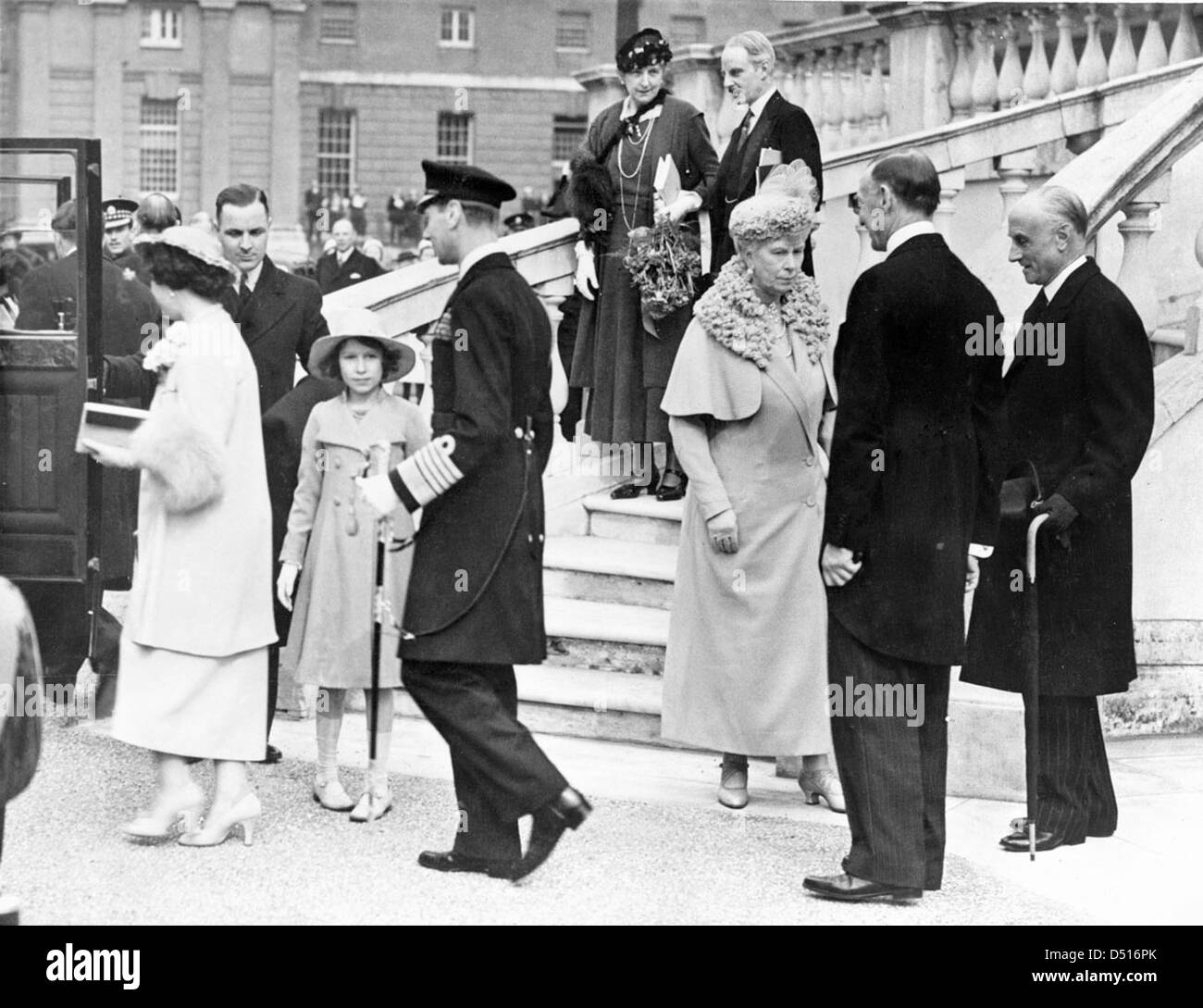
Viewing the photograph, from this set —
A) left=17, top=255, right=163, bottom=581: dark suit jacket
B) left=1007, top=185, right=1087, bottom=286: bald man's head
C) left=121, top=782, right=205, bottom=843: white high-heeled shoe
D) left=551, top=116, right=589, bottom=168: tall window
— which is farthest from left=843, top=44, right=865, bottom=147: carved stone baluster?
left=551, top=116, right=589, bottom=168: tall window

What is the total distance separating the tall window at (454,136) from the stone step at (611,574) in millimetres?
23450

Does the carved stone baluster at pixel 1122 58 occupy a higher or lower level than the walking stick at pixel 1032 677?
higher

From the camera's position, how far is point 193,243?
6.18 meters

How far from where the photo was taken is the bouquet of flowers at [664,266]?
8.65 meters

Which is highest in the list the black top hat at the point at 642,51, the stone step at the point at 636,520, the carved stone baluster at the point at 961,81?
the carved stone baluster at the point at 961,81

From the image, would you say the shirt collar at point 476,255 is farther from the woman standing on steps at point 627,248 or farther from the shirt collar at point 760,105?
the woman standing on steps at point 627,248

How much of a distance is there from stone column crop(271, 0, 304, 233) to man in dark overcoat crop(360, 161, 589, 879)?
98.3 feet

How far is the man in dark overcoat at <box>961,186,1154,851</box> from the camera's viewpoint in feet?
20.6

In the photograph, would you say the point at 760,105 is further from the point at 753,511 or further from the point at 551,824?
the point at 551,824

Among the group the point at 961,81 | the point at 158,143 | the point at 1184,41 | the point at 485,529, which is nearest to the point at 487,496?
the point at 485,529

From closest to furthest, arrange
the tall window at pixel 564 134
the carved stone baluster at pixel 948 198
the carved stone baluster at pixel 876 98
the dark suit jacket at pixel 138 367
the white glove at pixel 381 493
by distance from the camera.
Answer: the white glove at pixel 381 493 → the dark suit jacket at pixel 138 367 → the carved stone baluster at pixel 948 198 → the carved stone baluster at pixel 876 98 → the tall window at pixel 564 134

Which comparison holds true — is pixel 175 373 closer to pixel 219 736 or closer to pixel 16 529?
pixel 219 736

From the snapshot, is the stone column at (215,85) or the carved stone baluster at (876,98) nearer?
the carved stone baluster at (876,98)

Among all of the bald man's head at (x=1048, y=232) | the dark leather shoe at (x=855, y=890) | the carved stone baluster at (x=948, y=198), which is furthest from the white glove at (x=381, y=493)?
the carved stone baluster at (x=948, y=198)
